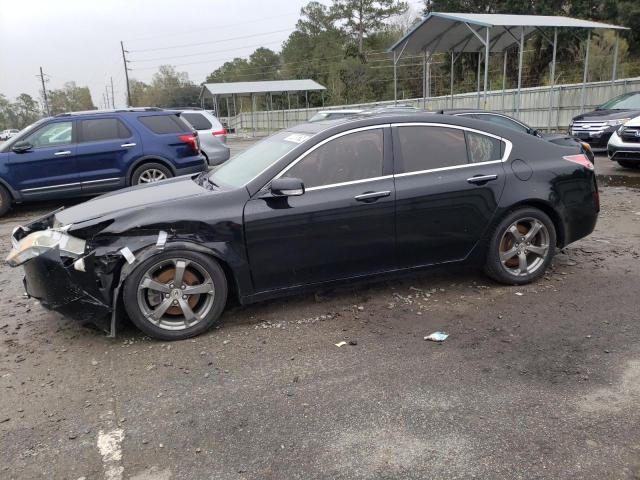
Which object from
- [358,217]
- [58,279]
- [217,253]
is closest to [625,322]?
[358,217]

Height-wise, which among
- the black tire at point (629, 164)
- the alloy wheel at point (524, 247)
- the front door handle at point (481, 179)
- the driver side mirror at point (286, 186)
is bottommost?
the black tire at point (629, 164)

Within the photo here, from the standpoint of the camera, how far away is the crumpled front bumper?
3.83m

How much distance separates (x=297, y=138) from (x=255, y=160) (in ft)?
1.43

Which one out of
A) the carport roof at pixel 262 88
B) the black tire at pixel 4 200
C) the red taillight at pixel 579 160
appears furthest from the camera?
the carport roof at pixel 262 88

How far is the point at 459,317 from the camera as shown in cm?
429

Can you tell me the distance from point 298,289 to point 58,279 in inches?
70.5

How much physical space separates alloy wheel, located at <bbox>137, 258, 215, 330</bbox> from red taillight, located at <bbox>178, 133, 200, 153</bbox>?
638cm

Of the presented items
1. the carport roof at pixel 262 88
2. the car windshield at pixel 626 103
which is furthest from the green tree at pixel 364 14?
the car windshield at pixel 626 103

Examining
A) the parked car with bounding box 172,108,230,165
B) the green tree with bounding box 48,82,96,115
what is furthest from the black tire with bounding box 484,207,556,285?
the green tree with bounding box 48,82,96,115

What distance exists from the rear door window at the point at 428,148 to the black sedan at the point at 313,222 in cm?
1

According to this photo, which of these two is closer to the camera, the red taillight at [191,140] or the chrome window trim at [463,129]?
the chrome window trim at [463,129]

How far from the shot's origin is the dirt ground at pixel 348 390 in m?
2.67

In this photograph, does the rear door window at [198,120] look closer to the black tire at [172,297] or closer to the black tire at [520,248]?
the black tire at [172,297]

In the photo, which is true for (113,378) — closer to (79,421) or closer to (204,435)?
(79,421)
